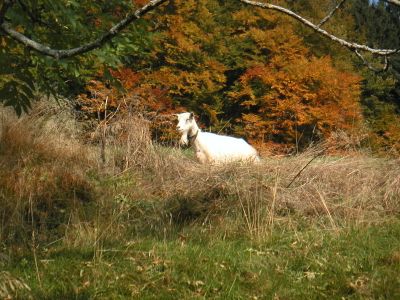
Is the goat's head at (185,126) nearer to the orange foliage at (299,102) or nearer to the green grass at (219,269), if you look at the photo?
the green grass at (219,269)

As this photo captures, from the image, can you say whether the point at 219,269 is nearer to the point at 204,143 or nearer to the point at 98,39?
the point at 98,39

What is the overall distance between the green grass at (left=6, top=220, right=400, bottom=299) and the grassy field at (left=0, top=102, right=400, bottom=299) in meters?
0.02

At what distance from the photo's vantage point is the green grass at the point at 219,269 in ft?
17.4

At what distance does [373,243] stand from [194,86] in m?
15.1

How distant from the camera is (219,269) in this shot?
588 cm

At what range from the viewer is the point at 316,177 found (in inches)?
398

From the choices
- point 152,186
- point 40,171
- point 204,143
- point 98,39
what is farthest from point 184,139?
point 98,39

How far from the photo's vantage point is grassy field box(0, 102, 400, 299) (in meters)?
5.50

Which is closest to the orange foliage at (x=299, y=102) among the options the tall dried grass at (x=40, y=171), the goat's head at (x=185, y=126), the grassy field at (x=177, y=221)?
the goat's head at (x=185, y=126)

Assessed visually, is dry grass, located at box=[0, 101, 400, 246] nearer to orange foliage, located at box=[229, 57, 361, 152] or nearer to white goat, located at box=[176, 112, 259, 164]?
white goat, located at box=[176, 112, 259, 164]

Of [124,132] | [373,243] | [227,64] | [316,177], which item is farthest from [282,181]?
[227,64]

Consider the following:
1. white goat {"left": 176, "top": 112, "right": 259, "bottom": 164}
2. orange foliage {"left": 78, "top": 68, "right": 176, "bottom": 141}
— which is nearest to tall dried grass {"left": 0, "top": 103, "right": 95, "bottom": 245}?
orange foliage {"left": 78, "top": 68, "right": 176, "bottom": 141}

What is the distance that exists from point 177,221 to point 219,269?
2986 mm

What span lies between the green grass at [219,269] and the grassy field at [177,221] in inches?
0.6
